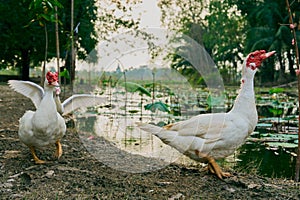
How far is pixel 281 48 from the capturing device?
2652 centimetres

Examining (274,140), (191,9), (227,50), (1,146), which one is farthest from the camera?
(227,50)

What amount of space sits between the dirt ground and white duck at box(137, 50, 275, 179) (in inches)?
9.4

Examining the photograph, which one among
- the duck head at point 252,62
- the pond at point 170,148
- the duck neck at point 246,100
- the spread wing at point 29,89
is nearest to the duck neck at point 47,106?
the spread wing at point 29,89

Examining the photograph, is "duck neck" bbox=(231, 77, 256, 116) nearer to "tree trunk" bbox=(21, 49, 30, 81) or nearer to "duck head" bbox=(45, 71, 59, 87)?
"duck head" bbox=(45, 71, 59, 87)

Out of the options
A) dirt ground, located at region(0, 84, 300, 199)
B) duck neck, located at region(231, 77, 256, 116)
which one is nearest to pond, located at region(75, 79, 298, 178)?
dirt ground, located at region(0, 84, 300, 199)

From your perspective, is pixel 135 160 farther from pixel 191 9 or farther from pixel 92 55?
pixel 191 9

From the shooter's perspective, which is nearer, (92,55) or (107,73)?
(107,73)

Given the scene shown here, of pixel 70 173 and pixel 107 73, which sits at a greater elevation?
pixel 107 73

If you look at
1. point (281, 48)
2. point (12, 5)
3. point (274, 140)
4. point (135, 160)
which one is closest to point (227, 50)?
point (281, 48)

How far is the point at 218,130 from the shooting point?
10.5ft

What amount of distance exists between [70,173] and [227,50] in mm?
30446

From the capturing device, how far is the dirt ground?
9.42 ft

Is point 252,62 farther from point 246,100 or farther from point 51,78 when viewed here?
point 51,78

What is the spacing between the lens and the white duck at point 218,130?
3.21 meters
